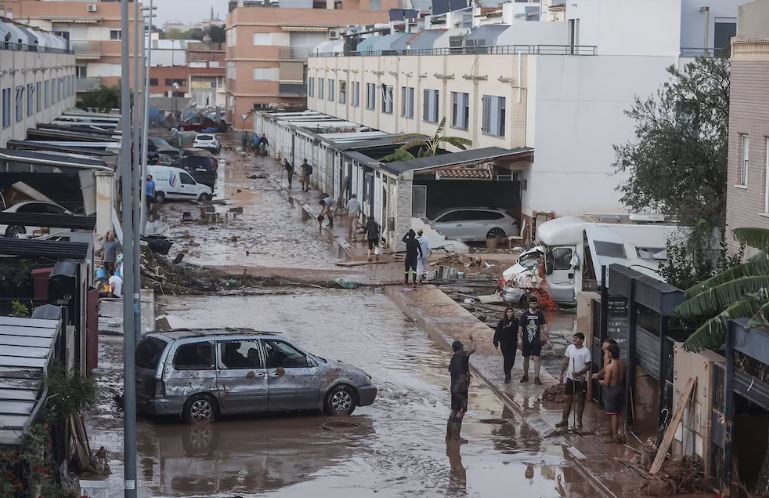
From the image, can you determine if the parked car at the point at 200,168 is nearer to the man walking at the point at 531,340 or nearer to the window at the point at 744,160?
the man walking at the point at 531,340

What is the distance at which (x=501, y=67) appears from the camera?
42.2m

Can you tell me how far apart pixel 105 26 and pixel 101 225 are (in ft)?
231

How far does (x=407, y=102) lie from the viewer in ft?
186

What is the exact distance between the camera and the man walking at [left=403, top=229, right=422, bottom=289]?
3284 centimetres

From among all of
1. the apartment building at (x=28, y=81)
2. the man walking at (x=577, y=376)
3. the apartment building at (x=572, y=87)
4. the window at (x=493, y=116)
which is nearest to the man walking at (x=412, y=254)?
the apartment building at (x=572, y=87)

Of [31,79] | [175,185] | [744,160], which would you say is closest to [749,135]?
[744,160]

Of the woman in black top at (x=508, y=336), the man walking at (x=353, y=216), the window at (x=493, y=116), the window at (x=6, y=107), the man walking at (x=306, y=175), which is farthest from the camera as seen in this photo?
the man walking at (x=306, y=175)

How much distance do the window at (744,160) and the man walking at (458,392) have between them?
20.8 feet

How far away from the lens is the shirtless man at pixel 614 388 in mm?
18188

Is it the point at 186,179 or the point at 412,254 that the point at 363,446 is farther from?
the point at 186,179

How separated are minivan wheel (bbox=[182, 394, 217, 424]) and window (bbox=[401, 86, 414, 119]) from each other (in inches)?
1473

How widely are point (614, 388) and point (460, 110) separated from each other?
29.8 metres

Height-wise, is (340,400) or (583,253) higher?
(583,253)

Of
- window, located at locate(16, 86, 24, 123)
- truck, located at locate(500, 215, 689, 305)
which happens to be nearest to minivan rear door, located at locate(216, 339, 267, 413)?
truck, located at locate(500, 215, 689, 305)
